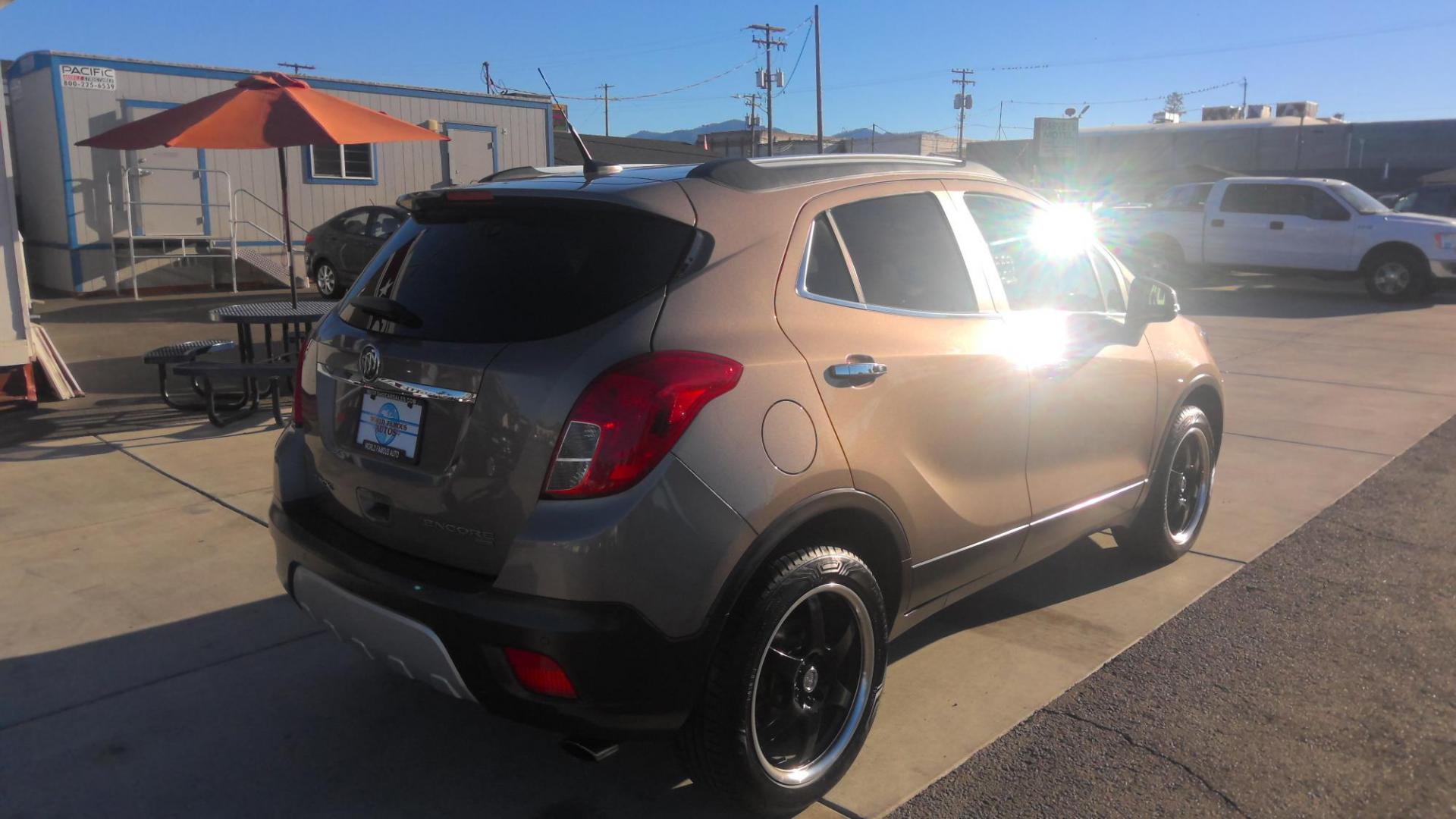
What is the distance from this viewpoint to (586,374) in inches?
102

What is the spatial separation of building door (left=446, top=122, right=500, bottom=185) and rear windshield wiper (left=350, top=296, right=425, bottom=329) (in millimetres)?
18744

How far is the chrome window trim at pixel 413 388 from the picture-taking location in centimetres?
274

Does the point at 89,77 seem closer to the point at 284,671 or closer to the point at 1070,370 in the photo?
the point at 284,671

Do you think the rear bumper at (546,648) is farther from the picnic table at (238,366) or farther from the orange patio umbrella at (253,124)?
the orange patio umbrella at (253,124)

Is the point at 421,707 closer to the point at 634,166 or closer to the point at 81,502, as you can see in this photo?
the point at 634,166

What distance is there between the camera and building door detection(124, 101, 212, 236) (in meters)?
17.1

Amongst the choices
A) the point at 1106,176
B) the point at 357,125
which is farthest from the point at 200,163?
the point at 1106,176

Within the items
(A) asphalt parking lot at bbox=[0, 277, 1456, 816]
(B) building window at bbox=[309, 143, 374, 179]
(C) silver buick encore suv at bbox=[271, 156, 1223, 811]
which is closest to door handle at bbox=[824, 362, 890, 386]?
(C) silver buick encore suv at bbox=[271, 156, 1223, 811]

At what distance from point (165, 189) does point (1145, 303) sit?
1719 centimetres

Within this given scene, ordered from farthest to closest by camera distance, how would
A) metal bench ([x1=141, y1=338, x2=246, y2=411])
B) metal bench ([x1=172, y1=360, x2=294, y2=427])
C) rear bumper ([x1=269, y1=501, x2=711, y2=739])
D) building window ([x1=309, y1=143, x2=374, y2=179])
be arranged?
1. building window ([x1=309, y1=143, x2=374, y2=179])
2. metal bench ([x1=141, y1=338, x2=246, y2=411])
3. metal bench ([x1=172, y1=360, x2=294, y2=427])
4. rear bumper ([x1=269, y1=501, x2=711, y2=739])

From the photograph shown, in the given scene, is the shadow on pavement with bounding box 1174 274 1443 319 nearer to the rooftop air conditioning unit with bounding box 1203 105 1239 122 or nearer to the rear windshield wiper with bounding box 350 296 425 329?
the rear windshield wiper with bounding box 350 296 425 329

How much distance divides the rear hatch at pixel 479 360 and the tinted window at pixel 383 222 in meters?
14.1

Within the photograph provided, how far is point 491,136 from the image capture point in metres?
21.9

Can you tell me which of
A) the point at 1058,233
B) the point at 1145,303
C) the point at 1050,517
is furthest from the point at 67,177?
the point at 1050,517
